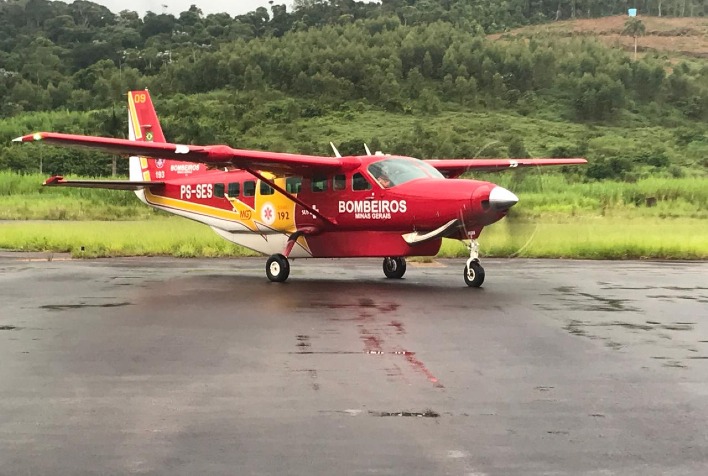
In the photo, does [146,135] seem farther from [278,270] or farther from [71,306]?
[71,306]

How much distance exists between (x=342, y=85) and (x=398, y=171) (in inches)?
2814

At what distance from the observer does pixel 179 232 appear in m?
26.3

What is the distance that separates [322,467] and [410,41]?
10084 centimetres

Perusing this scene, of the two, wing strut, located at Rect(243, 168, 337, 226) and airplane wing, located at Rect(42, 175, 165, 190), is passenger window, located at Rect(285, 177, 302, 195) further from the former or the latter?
airplane wing, located at Rect(42, 175, 165, 190)

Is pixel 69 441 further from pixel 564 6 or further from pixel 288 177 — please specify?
pixel 564 6

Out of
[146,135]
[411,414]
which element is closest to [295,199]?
[146,135]

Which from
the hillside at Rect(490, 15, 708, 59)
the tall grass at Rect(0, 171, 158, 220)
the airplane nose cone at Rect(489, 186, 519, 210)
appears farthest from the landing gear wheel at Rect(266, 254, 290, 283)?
the hillside at Rect(490, 15, 708, 59)

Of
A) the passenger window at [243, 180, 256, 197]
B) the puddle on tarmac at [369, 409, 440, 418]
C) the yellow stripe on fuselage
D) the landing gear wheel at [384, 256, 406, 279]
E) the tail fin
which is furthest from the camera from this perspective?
the yellow stripe on fuselage

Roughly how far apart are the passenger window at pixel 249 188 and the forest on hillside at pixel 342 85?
36.4m

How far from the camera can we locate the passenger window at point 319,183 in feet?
59.4

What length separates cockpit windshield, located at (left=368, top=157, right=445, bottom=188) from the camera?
56.3ft

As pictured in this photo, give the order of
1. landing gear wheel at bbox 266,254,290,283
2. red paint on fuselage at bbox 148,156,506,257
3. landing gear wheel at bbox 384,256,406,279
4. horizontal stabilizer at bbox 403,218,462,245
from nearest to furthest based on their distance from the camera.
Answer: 1. red paint on fuselage at bbox 148,156,506,257
2. horizontal stabilizer at bbox 403,218,462,245
3. landing gear wheel at bbox 266,254,290,283
4. landing gear wheel at bbox 384,256,406,279

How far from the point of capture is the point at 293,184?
18.7 m

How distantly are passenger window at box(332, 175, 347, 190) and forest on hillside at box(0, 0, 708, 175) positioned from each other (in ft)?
127
